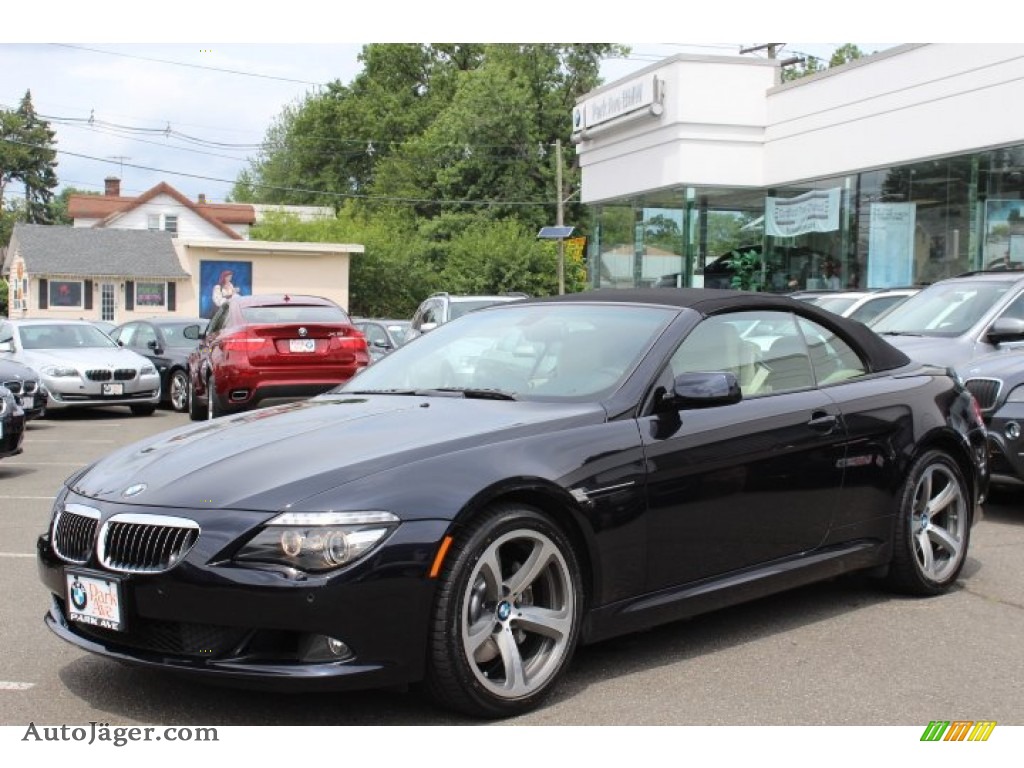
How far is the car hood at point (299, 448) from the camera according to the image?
387 centimetres

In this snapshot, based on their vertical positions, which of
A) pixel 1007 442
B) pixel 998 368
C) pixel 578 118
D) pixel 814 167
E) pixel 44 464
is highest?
pixel 578 118

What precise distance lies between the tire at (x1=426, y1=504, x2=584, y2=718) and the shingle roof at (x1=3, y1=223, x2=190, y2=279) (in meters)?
44.4

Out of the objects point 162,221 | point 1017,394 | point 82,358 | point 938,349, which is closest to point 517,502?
point 1017,394

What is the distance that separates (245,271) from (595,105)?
20264 millimetres

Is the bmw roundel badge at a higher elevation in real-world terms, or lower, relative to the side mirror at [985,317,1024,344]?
lower

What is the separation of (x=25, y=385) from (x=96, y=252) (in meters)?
40.2

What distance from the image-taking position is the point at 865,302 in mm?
13883

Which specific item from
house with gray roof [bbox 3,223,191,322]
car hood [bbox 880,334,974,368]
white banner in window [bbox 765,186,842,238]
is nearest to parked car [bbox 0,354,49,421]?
car hood [bbox 880,334,974,368]

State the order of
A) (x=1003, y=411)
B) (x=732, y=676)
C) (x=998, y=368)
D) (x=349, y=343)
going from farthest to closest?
(x=349, y=343) → (x=998, y=368) → (x=1003, y=411) → (x=732, y=676)

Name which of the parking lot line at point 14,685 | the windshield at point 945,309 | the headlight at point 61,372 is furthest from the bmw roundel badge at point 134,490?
the headlight at point 61,372

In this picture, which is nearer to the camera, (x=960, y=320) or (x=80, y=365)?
(x=960, y=320)

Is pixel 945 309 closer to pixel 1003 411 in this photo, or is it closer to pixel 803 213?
pixel 1003 411

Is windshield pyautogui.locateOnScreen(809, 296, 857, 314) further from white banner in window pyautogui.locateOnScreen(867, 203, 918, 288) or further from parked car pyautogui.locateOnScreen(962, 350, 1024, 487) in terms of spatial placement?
white banner in window pyautogui.locateOnScreen(867, 203, 918, 288)

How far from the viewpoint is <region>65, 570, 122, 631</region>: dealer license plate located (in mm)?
3848
